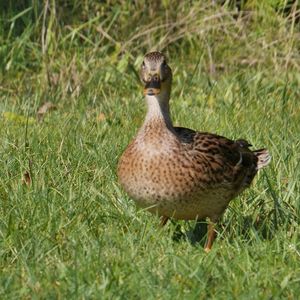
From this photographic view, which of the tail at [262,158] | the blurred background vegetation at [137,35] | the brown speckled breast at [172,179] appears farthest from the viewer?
the blurred background vegetation at [137,35]

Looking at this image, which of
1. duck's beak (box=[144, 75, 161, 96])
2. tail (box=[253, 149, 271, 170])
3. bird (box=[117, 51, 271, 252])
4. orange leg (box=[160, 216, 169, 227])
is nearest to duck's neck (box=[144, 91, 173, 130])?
bird (box=[117, 51, 271, 252])

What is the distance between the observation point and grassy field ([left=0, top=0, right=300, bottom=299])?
14.4 ft

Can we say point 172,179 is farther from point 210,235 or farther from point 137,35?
point 137,35

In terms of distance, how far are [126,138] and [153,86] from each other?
5.41ft

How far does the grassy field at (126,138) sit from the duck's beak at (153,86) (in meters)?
0.66

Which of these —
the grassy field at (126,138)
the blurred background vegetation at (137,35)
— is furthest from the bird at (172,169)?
the blurred background vegetation at (137,35)

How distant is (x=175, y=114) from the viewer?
291 inches

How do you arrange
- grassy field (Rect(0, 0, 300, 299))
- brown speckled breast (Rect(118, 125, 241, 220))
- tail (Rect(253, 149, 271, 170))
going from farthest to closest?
1. tail (Rect(253, 149, 271, 170))
2. brown speckled breast (Rect(118, 125, 241, 220))
3. grassy field (Rect(0, 0, 300, 299))

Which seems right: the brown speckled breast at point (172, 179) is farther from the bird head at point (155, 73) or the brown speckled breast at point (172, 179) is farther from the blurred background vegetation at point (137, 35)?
the blurred background vegetation at point (137, 35)

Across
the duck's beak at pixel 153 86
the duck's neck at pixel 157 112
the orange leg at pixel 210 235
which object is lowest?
the orange leg at pixel 210 235

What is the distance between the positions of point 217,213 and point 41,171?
3.66 ft

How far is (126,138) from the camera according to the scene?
660cm

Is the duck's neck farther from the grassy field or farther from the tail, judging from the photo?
the tail

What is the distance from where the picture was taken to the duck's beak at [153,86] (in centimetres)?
493
